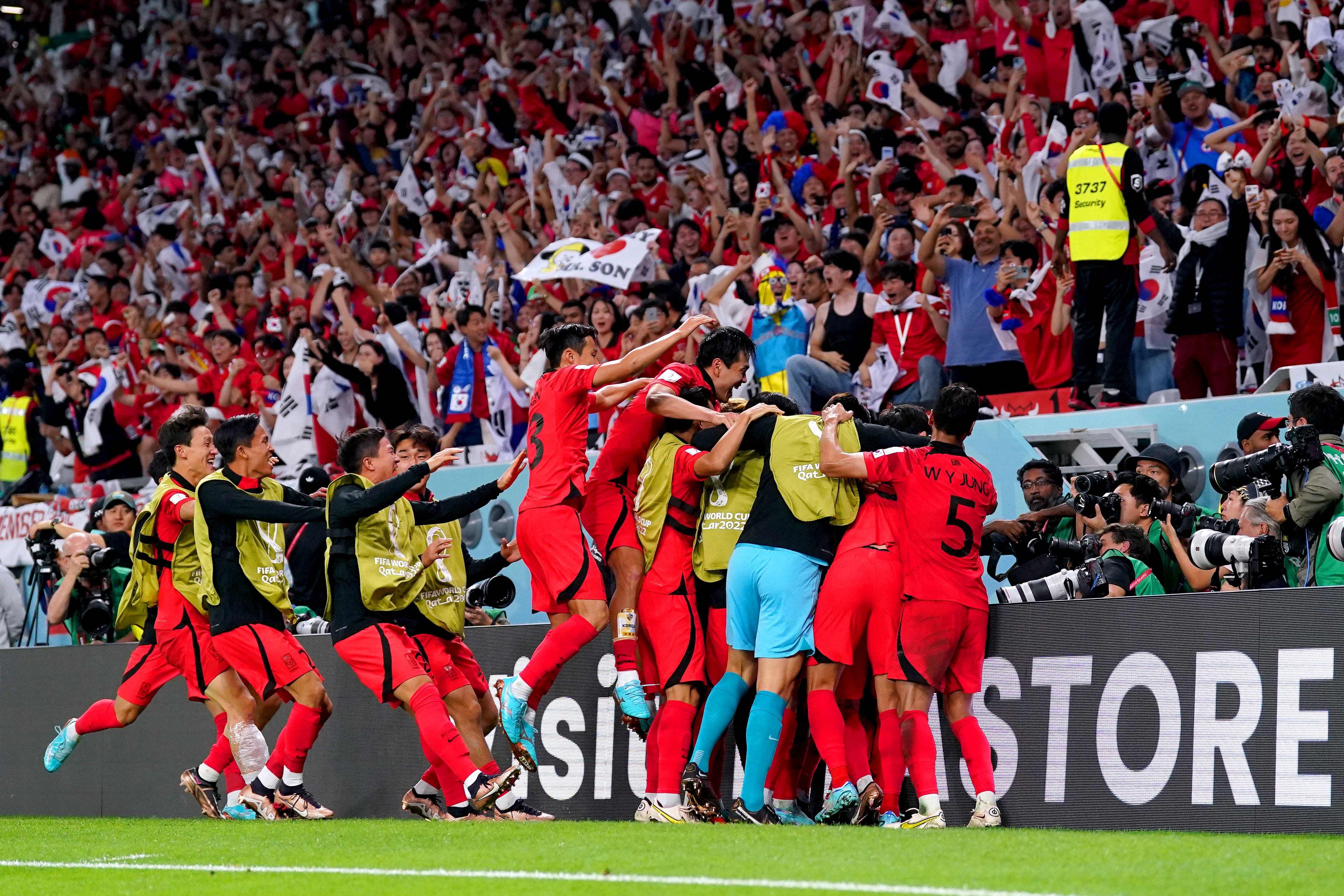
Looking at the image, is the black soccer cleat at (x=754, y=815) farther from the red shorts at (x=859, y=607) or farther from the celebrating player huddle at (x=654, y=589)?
the red shorts at (x=859, y=607)

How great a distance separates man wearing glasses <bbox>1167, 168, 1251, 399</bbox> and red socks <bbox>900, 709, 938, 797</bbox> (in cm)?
462

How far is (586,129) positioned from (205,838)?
11.9 m

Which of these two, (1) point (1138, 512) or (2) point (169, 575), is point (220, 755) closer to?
(2) point (169, 575)

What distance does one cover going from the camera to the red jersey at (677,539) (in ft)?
27.5

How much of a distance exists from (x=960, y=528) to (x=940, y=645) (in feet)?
1.86

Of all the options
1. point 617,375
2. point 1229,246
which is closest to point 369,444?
point 617,375

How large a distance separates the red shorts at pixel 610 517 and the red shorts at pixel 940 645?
1.60m

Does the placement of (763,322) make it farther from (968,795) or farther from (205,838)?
(205,838)

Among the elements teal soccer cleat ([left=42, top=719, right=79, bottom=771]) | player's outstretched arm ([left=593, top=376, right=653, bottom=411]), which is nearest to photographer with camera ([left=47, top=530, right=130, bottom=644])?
teal soccer cleat ([left=42, top=719, right=79, bottom=771])

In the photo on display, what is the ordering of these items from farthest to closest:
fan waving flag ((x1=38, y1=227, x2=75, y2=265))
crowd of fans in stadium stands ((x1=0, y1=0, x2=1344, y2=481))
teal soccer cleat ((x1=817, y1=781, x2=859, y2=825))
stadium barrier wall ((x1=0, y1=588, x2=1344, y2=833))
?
1. fan waving flag ((x1=38, y1=227, x2=75, y2=265))
2. crowd of fans in stadium stands ((x1=0, y1=0, x2=1344, y2=481))
3. teal soccer cleat ((x1=817, y1=781, x2=859, y2=825))
4. stadium barrier wall ((x1=0, y1=588, x2=1344, y2=833))

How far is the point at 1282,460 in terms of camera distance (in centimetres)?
721

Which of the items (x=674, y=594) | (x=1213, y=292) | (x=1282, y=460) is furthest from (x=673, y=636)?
(x=1213, y=292)

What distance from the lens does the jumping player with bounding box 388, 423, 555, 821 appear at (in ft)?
28.9

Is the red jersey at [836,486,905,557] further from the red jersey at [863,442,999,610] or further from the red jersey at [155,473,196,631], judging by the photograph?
the red jersey at [155,473,196,631]
